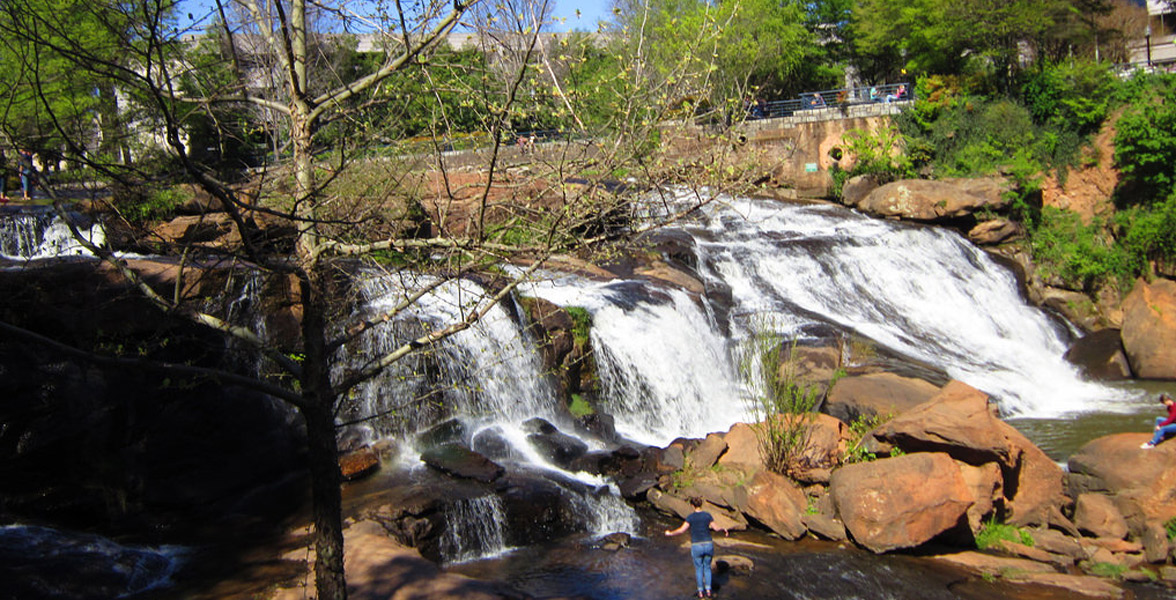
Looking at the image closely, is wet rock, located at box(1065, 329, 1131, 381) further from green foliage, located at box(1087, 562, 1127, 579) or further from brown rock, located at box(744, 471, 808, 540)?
brown rock, located at box(744, 471, 808, 540)

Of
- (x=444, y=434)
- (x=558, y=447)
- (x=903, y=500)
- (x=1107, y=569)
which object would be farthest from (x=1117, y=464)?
(x=444, y=434)

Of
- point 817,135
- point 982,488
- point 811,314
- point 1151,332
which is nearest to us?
Answer: point 982,488

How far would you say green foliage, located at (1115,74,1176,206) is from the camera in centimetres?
2159

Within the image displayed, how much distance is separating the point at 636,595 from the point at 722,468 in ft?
10.2

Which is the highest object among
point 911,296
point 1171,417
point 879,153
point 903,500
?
point 879,153

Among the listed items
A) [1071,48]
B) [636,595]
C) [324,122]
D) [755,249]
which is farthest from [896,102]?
[324,122]

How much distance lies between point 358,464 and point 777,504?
508cm

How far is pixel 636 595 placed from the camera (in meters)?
8.29

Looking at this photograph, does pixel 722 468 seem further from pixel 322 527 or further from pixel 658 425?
pixel 322 527

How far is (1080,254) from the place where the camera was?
71.2ft

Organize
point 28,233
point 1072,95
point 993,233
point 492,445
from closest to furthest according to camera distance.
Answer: point 492,445 → point 28,233 → point 993,233 → point 1072,95

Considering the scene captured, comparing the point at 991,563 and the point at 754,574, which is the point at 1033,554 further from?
the point at 754,574

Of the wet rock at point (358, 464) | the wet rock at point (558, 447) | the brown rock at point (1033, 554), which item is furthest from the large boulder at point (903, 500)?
the wet rock at point (358, 464)

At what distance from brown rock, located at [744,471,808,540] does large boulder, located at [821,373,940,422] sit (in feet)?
8.03
